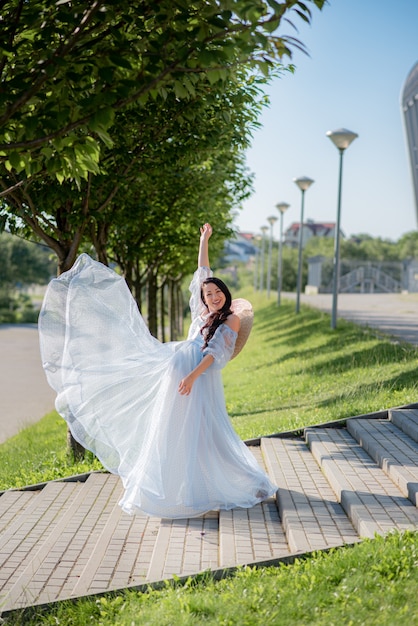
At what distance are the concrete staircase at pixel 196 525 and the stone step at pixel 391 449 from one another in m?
0.01

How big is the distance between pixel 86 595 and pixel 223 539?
50.2 inches

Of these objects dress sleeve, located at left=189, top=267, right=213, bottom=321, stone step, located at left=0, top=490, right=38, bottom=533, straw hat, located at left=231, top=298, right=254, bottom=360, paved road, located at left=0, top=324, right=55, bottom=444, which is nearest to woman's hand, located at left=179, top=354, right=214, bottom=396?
straw hat, located at left=231, top=298, right=254, bottom=360

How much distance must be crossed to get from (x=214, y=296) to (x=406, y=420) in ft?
12.1

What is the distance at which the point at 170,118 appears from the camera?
34.8ft

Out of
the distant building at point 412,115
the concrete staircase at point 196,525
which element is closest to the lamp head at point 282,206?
the distant building at point 412,115

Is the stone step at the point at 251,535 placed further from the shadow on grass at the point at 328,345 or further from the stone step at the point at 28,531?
the shadow on grass at the point at 328,345

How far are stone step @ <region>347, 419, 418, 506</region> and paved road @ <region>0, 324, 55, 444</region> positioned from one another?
7761 mm

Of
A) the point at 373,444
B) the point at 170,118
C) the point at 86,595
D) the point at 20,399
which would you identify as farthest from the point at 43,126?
the point at 20,399

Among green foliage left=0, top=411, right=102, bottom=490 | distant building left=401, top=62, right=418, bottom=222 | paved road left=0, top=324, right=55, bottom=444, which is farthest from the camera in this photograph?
distant building left=401, top=62, right=418, bottom=222

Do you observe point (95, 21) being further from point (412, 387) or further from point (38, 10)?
point (412, 387)

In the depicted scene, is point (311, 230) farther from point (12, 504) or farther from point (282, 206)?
point (12, 504)

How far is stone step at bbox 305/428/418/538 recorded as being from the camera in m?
6.12

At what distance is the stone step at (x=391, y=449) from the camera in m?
7.09

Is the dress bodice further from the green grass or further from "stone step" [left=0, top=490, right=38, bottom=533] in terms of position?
"stone step" [left=0, top=490, right=38, bottom=533]
